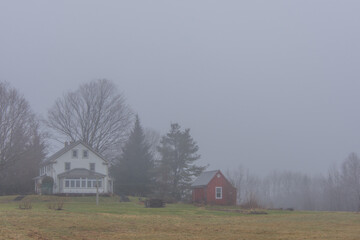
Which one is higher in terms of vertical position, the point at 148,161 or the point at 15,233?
the point at 148,161

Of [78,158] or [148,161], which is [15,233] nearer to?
[78,158]

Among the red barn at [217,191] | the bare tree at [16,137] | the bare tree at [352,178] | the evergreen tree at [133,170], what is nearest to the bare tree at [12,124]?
the bare tree at [16,137]

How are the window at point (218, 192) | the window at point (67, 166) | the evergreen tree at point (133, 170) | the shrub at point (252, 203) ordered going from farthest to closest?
the evergreen tree at point (133, 170) < the window at point (67, 166) < the window at point (218, 192) < the shrub at point (252, 203)

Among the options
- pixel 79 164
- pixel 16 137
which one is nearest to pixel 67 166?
pixel 79 164

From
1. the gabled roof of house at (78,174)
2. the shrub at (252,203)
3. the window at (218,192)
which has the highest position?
the gabled roof of house at (78,174)

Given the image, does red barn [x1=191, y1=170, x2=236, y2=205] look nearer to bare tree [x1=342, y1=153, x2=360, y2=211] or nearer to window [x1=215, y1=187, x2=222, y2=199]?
window [x1=215, y1=187, x2=222, y2=199]

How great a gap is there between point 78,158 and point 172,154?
41.0 ft

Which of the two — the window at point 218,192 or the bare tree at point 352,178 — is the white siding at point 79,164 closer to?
the window at point 218,192

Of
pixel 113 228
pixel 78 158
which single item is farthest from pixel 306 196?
pixel 113 228

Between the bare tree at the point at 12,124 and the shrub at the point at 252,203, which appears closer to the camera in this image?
the shrub at the point at 252,203

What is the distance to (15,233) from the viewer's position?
17719 mm

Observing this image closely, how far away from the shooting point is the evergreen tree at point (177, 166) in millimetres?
59781

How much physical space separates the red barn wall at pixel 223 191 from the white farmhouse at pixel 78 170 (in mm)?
14538

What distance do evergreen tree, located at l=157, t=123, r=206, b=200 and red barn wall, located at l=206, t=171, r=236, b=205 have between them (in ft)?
14.6
